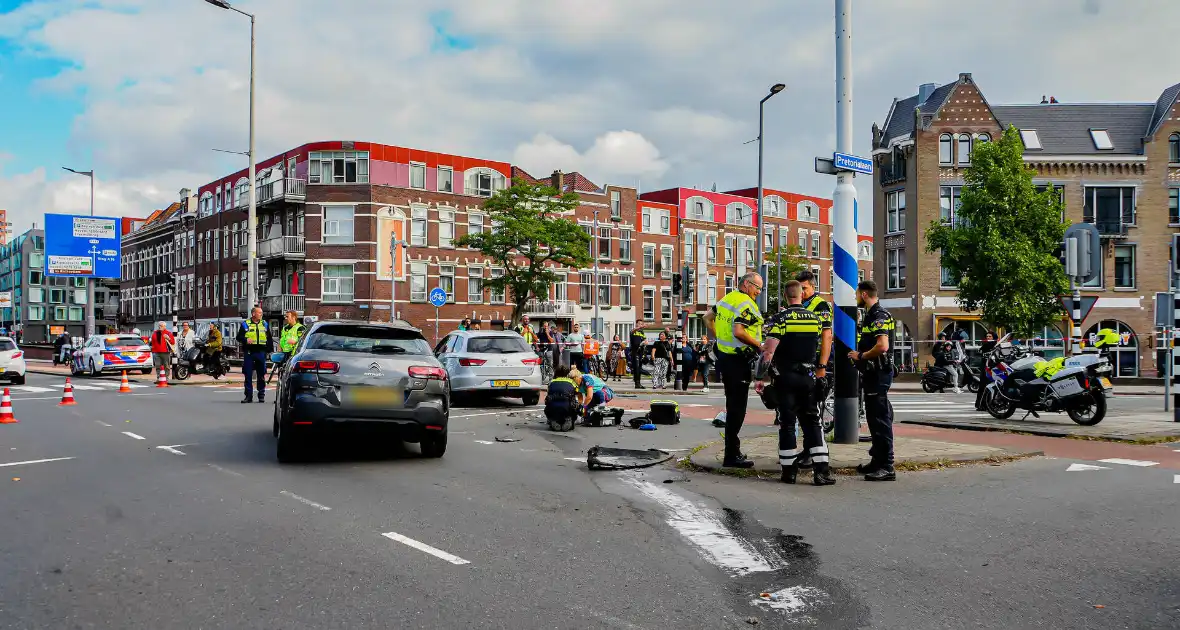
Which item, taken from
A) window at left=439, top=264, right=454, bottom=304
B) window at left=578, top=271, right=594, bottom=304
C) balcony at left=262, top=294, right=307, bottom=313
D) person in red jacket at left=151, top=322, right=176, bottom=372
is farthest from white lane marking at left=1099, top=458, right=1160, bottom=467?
window at left=578, top=271, right=594, bottom=304

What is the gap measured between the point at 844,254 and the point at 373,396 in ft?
17.3

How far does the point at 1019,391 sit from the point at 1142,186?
1469 inches

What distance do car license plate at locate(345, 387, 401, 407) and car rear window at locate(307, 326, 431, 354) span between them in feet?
1.74

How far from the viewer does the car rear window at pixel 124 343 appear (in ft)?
107

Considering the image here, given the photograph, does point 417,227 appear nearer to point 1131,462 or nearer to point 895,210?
point 895,210

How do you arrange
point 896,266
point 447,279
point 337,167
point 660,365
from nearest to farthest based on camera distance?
point 660,365 < point 896,266 < point 337,167 < point 447,279

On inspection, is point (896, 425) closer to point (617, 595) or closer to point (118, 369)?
point (617, 595)

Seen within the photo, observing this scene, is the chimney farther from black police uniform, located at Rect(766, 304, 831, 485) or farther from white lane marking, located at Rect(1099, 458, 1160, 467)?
black police uniform, located at Rect(766, 304, 831, 485)

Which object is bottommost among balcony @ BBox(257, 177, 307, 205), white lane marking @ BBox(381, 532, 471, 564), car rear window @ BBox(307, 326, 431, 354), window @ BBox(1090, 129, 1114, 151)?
white lane marking @ BBox(381, 532, 471, 564)

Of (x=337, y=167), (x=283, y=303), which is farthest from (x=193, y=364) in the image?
(x=337, y=167)

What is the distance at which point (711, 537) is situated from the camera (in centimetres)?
607

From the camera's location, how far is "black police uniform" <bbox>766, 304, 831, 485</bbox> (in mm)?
8258

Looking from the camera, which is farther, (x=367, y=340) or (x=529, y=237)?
(x=529, y=237)

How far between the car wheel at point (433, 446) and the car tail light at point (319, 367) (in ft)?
4.42
